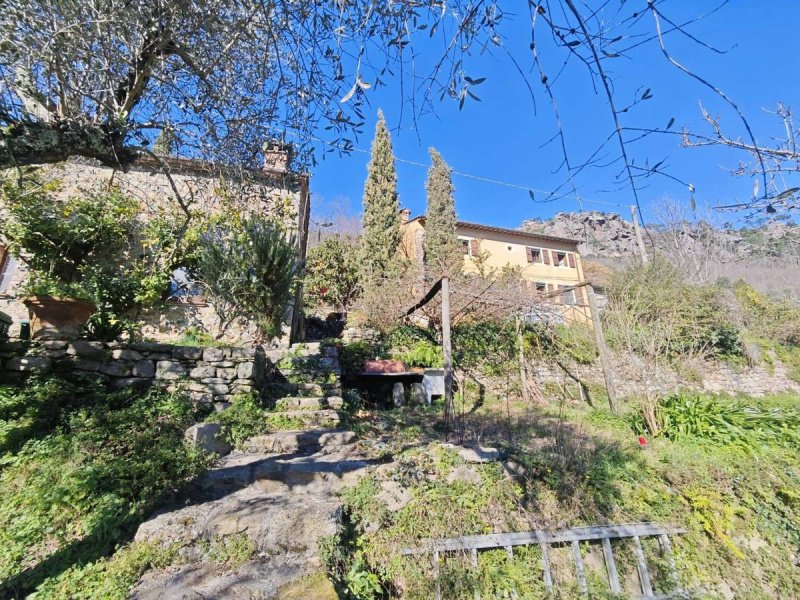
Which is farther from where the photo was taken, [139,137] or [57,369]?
[57,369]

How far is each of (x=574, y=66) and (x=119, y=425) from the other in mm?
5100

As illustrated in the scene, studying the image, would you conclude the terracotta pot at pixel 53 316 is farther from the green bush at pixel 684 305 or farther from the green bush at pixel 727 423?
the green bush at pixel 684 305

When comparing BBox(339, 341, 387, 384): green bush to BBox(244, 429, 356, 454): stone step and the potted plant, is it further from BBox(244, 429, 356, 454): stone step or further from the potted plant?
the potted plant

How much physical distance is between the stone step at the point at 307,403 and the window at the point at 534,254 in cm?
1869

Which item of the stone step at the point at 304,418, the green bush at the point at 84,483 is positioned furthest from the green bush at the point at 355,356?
the green bush at the point at 84,483

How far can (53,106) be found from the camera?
252 centimetres

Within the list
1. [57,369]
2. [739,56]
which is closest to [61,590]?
[57,369]

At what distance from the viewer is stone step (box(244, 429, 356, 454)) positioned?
4.23 meters

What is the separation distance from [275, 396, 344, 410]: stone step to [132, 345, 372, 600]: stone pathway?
644 mm

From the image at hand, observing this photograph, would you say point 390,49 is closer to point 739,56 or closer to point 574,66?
point 574,66

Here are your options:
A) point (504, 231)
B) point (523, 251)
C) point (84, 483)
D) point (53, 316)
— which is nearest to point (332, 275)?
point (53, 316)

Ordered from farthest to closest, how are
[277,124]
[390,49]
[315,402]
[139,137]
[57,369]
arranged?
[315,402] < [57,369] < [277,124] < [139,137] < [390,49]

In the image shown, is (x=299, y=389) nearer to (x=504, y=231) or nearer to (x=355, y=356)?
(x=355, y=356)

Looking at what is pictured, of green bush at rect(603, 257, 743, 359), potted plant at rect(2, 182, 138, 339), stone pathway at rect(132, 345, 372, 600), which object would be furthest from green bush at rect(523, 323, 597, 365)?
potted plant at rect(2, 182, 138, 339)
